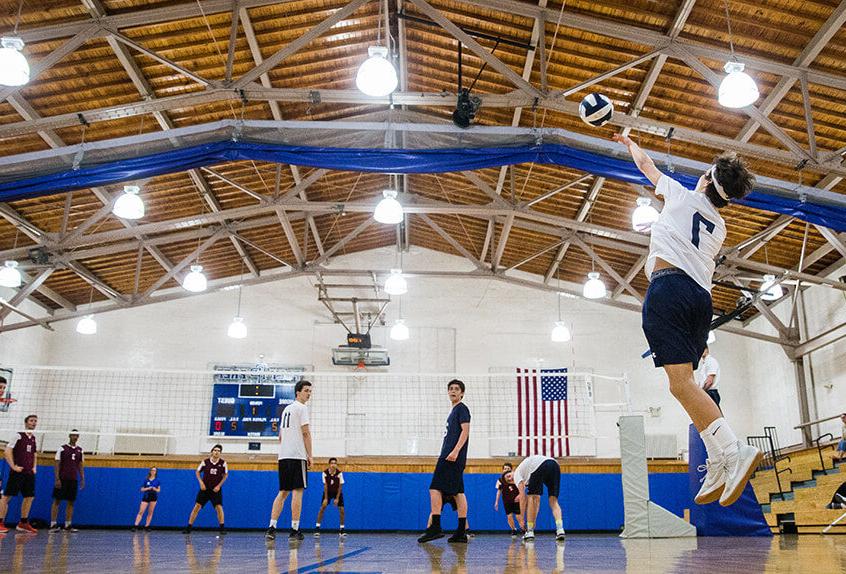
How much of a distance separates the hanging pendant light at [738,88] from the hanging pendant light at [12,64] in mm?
6941

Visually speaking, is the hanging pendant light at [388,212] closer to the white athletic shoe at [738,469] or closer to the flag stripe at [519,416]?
the white athletic shoe at [738,469]

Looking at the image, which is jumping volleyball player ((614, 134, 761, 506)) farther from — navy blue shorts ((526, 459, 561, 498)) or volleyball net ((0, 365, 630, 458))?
volleyball net ((0, 365, 630, 458))

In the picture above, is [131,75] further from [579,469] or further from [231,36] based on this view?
[579,469]

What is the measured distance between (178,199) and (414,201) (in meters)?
5.14

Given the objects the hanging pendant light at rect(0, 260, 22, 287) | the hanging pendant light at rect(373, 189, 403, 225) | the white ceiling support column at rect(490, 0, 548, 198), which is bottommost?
the hanging pendant light at rect(0, 260, 22, 287)

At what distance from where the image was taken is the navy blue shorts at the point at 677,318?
10.2 feet

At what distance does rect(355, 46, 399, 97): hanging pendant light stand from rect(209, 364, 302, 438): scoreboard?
1189 centimetres

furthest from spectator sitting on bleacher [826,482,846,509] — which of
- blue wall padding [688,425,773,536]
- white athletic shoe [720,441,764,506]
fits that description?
white athletic shoe [720,441,764,506]

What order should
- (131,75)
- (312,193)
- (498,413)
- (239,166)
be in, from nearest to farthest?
(131,75) → (239,166) → (312,193) → (498,413)

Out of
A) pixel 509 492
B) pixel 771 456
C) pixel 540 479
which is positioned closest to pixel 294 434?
pixel 540 479

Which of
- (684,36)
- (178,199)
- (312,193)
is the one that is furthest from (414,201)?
(684,36)

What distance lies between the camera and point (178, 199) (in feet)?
49.5

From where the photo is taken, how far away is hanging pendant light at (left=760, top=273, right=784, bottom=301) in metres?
15.3

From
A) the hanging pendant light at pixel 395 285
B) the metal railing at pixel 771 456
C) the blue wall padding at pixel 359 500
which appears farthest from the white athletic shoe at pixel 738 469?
the metal railing at pixel 771 456
